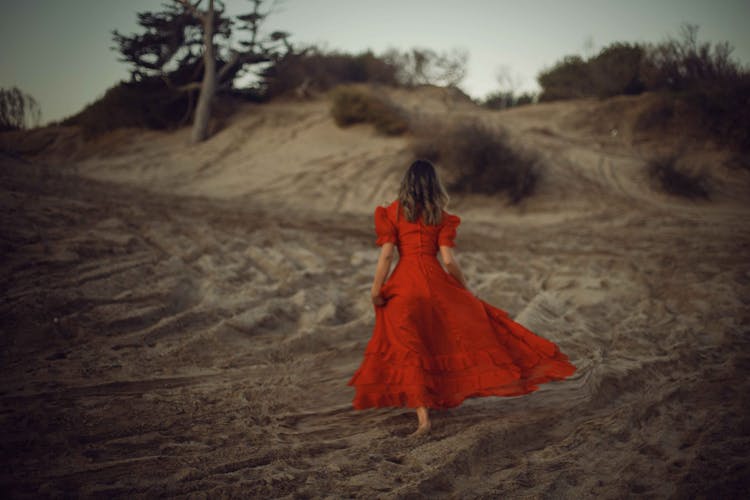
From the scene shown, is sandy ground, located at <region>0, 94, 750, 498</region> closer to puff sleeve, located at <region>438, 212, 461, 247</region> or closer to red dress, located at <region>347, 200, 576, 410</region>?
red dress, located at <region>347, 200, 576, 410</region>

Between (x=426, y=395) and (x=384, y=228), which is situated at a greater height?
(x=384, y=228)

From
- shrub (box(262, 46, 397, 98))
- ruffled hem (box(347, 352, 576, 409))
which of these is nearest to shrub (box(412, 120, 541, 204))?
ruffled hem (box(347, 352, 576, 409))

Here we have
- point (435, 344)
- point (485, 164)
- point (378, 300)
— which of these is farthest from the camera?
point (485, 164)

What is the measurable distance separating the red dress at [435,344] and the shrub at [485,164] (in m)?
7.37

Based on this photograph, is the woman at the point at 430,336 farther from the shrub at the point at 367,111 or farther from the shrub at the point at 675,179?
the shrub at the point at 367,111

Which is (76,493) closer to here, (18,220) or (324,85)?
(18,220)

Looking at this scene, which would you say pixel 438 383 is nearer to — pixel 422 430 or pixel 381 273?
pixel 422 430

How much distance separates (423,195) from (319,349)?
1.91m

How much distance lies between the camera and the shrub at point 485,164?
9.80m

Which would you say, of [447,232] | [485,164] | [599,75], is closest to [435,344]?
[447,232]

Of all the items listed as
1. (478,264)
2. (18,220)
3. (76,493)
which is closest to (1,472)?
(76,493)

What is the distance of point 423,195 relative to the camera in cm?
265

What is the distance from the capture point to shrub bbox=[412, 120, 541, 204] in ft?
32.2

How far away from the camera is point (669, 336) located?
404 centimetres
